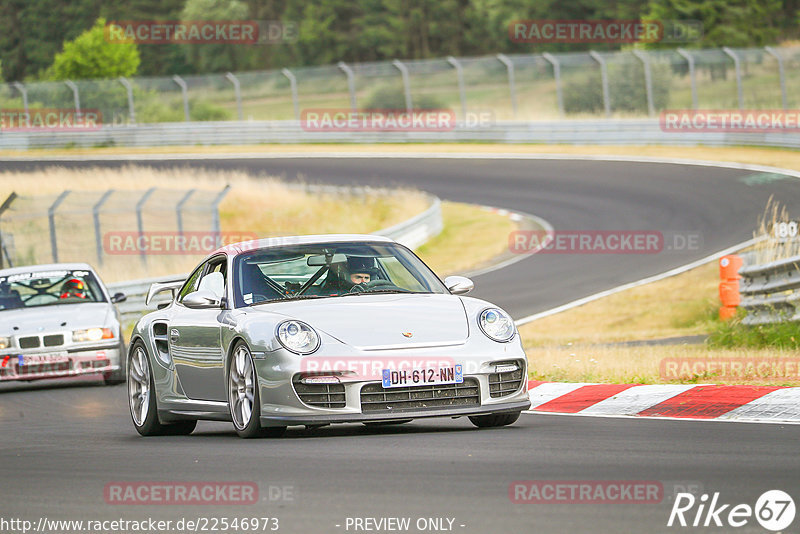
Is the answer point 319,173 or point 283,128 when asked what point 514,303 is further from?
point 283,128

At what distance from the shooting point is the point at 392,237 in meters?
27.8

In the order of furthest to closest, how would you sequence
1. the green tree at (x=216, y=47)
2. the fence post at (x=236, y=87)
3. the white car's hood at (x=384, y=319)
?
the green tree at (x=216, y=47) → the fence post at (x=236, y=87) → the white car's hood at (x=384, y=319)

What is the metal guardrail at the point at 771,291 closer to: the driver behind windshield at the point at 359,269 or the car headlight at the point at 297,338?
the driver behind windshield at the point at 359,269

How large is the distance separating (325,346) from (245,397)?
2.39 feet

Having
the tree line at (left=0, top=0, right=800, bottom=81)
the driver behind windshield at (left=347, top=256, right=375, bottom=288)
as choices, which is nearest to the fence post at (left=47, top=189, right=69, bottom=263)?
the driver behind windshield at (left=347, top=256, right=375, bottom=288)

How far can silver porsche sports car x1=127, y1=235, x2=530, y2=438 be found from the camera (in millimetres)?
8320

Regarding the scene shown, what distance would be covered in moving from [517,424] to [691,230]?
19.3 meters

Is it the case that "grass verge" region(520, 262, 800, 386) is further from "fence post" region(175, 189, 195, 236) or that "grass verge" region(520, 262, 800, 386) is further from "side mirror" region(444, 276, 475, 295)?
"fence post" region(175, 189, 195, 236)

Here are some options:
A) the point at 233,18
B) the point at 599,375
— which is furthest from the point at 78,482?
the point at 233,18

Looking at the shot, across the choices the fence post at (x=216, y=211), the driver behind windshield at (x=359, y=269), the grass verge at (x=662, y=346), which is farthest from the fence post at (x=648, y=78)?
the driver behind windshield at (x=359, y=269)

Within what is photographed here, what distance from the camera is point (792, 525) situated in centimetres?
517

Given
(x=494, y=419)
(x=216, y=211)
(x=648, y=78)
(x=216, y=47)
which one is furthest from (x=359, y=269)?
(x=216, y=47)

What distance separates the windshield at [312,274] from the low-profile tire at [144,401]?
1.29 meters

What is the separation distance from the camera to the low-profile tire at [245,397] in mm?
8555
